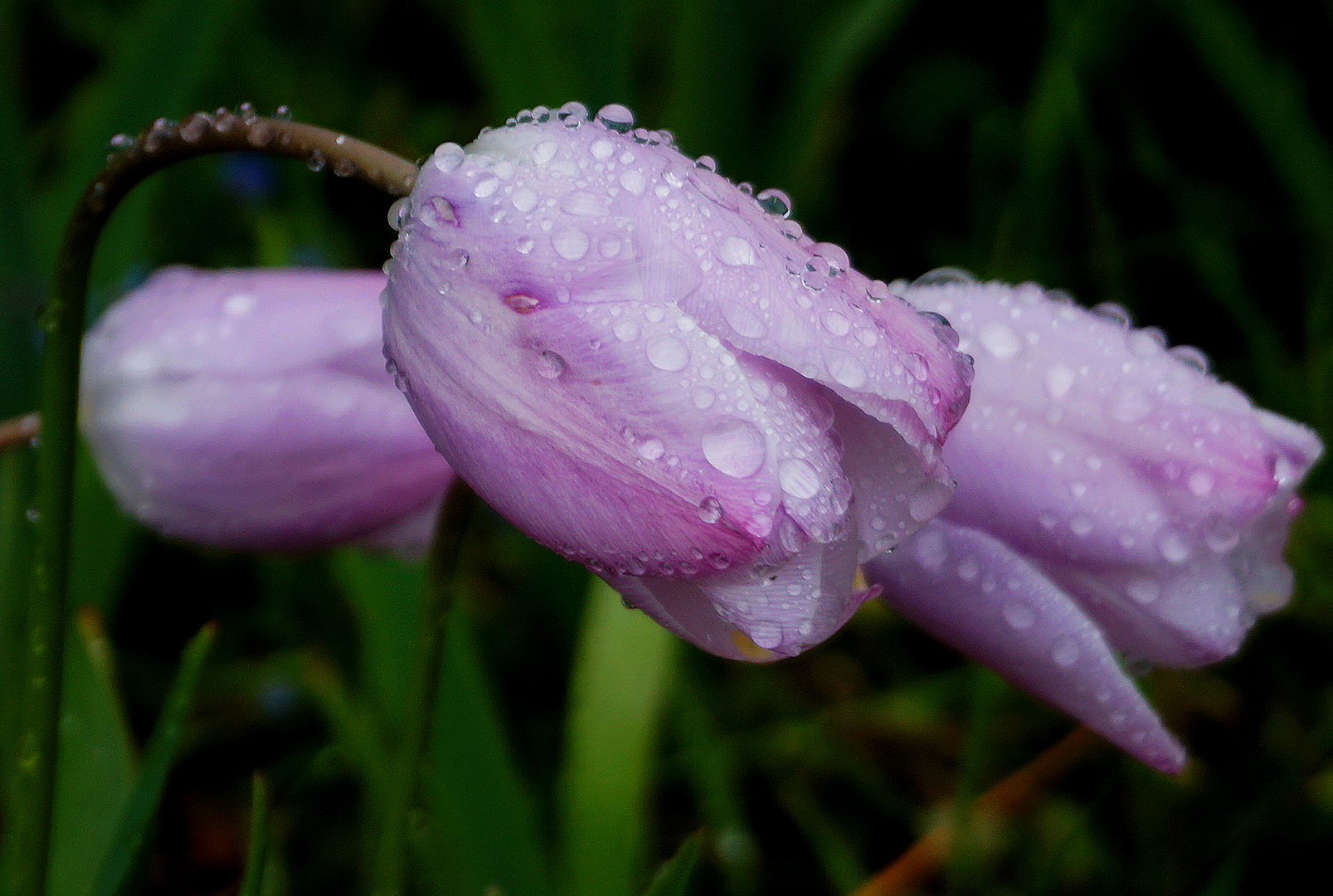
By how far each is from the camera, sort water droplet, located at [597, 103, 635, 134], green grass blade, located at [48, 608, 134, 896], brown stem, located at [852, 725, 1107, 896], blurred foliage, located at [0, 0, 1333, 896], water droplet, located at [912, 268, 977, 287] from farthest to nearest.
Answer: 1. brown stem, located at [852, 725, 1107, 896]
2. blurred foliage, located at [0, 0, 1333, 896]
3. green grass blade, located at [48, 608, 134, 896]
4. water droplet, located at [912, 268, 977, 287]
5. water droplet, located at [597, 103, 635, 134]

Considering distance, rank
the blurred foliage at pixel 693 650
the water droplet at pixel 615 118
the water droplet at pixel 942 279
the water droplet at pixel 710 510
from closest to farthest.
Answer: the water droplet at pixel 710 510 → the water droplet at pixel 615 118 → the water droplet at pixel 942 279 → the blurred foliage at pixel 693 650

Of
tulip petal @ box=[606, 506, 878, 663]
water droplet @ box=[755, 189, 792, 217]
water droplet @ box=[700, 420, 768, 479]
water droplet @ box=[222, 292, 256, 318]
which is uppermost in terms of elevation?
water droplet @ box=[755, 189, 792, 217]

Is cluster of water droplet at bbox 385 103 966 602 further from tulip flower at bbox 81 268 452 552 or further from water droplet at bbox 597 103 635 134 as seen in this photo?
tulip flower at bbox 81 268 452 552

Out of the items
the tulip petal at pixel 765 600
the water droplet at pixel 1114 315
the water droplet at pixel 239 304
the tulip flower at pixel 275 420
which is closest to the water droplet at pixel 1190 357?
the water droplet at pixel 1114 315

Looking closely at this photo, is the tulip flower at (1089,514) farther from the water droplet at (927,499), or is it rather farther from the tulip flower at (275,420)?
the tulip flower at (275,420)

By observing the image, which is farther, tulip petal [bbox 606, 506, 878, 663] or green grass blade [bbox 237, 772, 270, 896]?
green grass blade [bbox 237, 772, 270, 896]

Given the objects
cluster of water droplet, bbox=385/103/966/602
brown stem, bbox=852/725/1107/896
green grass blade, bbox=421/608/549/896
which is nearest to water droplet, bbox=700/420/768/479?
cluster of water droplet, bbox=385/103/966/602

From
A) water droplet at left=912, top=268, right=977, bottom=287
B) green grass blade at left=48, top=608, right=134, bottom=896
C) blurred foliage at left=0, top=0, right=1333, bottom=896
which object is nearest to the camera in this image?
water droplet at left=912, top=268, right=977, bottom=287
